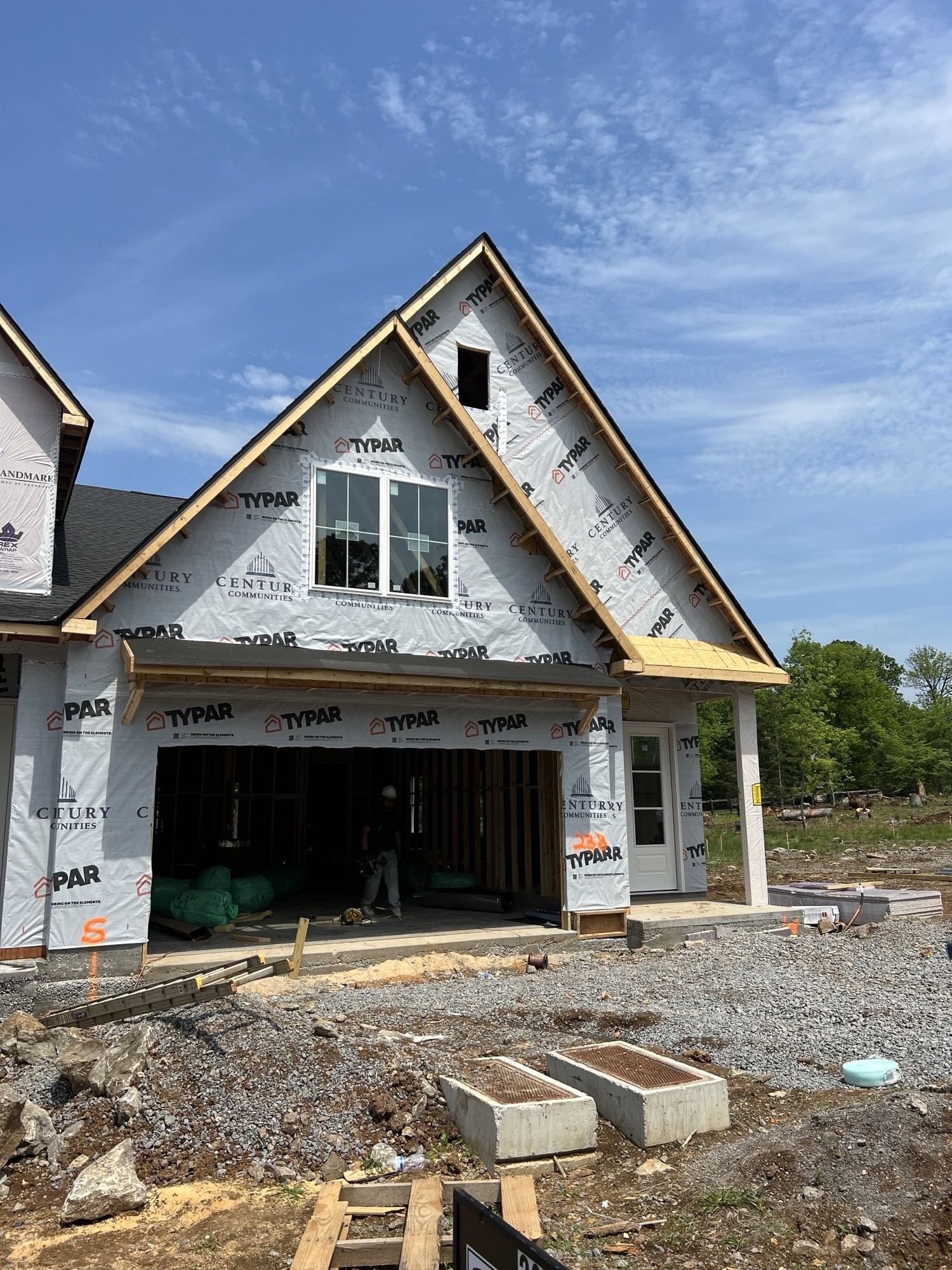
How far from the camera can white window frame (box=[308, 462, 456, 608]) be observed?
1106 centimetres

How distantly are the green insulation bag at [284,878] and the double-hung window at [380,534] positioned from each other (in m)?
6.54

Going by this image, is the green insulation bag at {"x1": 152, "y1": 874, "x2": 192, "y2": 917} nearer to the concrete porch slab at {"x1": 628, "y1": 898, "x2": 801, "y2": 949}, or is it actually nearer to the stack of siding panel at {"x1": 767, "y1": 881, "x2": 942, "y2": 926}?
the concrete porch slab at {"x1": 628, "y1": 898, "x2": 801, "y2": 949}

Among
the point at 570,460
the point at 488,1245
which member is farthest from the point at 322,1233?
the point at 570,460

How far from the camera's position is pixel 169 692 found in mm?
→ 10008

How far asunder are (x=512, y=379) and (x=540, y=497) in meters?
2.21

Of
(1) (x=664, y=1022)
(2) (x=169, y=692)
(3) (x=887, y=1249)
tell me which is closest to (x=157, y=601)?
(2) (x=169, y=692)

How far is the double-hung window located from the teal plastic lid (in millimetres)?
7025

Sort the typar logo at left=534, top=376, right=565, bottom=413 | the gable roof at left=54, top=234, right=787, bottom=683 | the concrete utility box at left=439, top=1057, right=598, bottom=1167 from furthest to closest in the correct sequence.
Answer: the typar logo at left=534, top=376, right=565, bottom=413 < the gable roof at left=54, top=234, right=787, bottom=683 < the concrete utility box at left=439, top=1057, right=598, bottom=1167

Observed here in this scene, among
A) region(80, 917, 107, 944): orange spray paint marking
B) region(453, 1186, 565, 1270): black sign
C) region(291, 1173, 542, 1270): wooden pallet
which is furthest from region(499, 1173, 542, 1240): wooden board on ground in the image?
region(80, 917, 107, 944): orange spray paint marking

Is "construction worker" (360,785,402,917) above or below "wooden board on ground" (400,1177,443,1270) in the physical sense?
above

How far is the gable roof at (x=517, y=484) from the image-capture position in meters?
10.0

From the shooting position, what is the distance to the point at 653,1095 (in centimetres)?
548

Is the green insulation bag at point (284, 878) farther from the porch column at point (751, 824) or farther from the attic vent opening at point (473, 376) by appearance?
the attic vent opening at point (473, 376)

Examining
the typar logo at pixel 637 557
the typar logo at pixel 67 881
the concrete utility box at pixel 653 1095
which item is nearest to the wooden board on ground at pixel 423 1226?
the concrete utility box at pixel 653 1095
